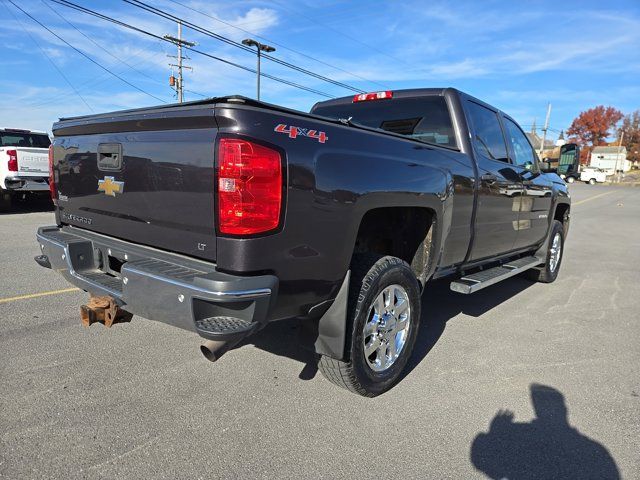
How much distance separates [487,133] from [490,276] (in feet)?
4.46

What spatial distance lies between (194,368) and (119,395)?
1.76 ft

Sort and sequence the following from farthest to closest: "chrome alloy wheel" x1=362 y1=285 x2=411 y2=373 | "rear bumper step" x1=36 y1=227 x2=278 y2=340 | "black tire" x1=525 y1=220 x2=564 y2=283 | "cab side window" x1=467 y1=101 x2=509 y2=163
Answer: "black tire" x1=525 y1=220 x2=564 y2=283, "cab side window" x1=467 y1=101 x2=509 y2=163, "chrome alloy wheel" x1=362 y1=285 x2=411 y2=373, "rear bumper step" x1=36 y1=227 x2=278 y2=340

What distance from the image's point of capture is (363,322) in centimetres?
278

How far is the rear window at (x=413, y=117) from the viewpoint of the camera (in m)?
4.07

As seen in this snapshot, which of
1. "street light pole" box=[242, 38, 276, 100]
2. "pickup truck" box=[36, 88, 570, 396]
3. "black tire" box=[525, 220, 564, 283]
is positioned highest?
"street light pole" box=[242, 38, 276, 100]

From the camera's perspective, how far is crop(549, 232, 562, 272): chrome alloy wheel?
6277 millimetres

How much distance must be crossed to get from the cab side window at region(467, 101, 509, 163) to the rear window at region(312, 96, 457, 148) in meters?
0.26

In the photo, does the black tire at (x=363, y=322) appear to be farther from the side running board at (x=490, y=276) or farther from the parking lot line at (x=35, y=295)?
the parking lot line at (x=35, y=295)

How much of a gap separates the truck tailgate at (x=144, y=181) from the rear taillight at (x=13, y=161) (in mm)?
8505

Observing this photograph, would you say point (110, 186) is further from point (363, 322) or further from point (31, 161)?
point (31, 161)

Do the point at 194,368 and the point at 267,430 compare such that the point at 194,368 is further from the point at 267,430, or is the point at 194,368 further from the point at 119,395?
the point at 267,430

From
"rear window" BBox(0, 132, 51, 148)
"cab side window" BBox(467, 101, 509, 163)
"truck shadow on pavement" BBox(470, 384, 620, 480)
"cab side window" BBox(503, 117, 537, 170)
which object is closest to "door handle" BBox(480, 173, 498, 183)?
"cab side window" BBox(467, 101, 509, 163)

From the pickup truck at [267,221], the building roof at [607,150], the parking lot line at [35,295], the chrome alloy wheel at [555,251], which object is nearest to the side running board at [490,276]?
the pickup truck at [267,221]

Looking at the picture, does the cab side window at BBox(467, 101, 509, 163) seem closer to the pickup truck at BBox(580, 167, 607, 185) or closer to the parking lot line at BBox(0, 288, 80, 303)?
the parking lot line at BBox(0, 288, 80, 303)
